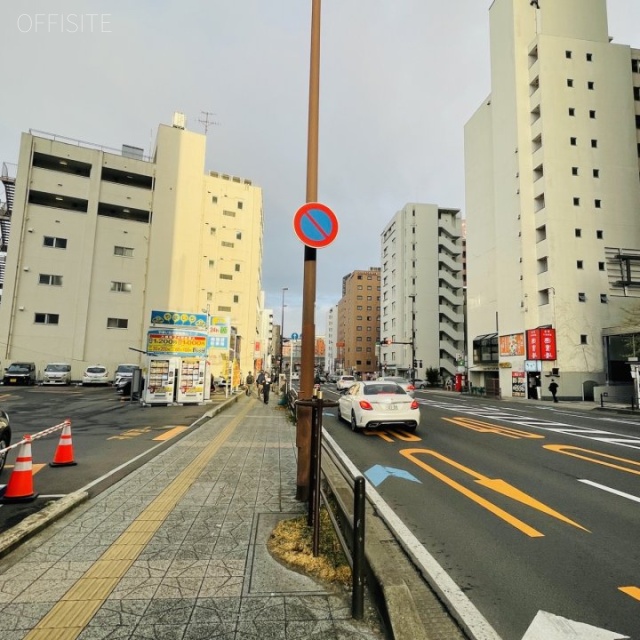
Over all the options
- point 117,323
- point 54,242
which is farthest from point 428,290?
point 54,242

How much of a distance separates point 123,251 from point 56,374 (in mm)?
13819

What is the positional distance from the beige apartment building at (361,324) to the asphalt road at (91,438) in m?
93.7

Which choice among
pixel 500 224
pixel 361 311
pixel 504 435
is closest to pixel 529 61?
pixel 500 224

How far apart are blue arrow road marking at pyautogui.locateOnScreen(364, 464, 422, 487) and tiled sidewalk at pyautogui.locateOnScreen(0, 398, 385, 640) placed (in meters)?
1.65

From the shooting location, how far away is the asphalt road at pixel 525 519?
295 centimetres

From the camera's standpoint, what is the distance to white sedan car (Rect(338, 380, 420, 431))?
35.5ft

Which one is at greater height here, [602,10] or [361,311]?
[602,10]

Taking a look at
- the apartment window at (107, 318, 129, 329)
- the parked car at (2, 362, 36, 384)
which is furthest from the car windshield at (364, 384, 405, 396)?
the apartment window at (107, 318, 129, 329)

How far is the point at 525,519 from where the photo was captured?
4.60 meters

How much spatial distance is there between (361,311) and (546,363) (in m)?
81.2

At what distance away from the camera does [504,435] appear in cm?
1086

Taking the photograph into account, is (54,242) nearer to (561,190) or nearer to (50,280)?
(50,280)

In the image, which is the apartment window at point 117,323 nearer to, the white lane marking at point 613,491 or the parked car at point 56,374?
the parked car at point 56,374

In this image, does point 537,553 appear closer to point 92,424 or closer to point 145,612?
point 145,612
